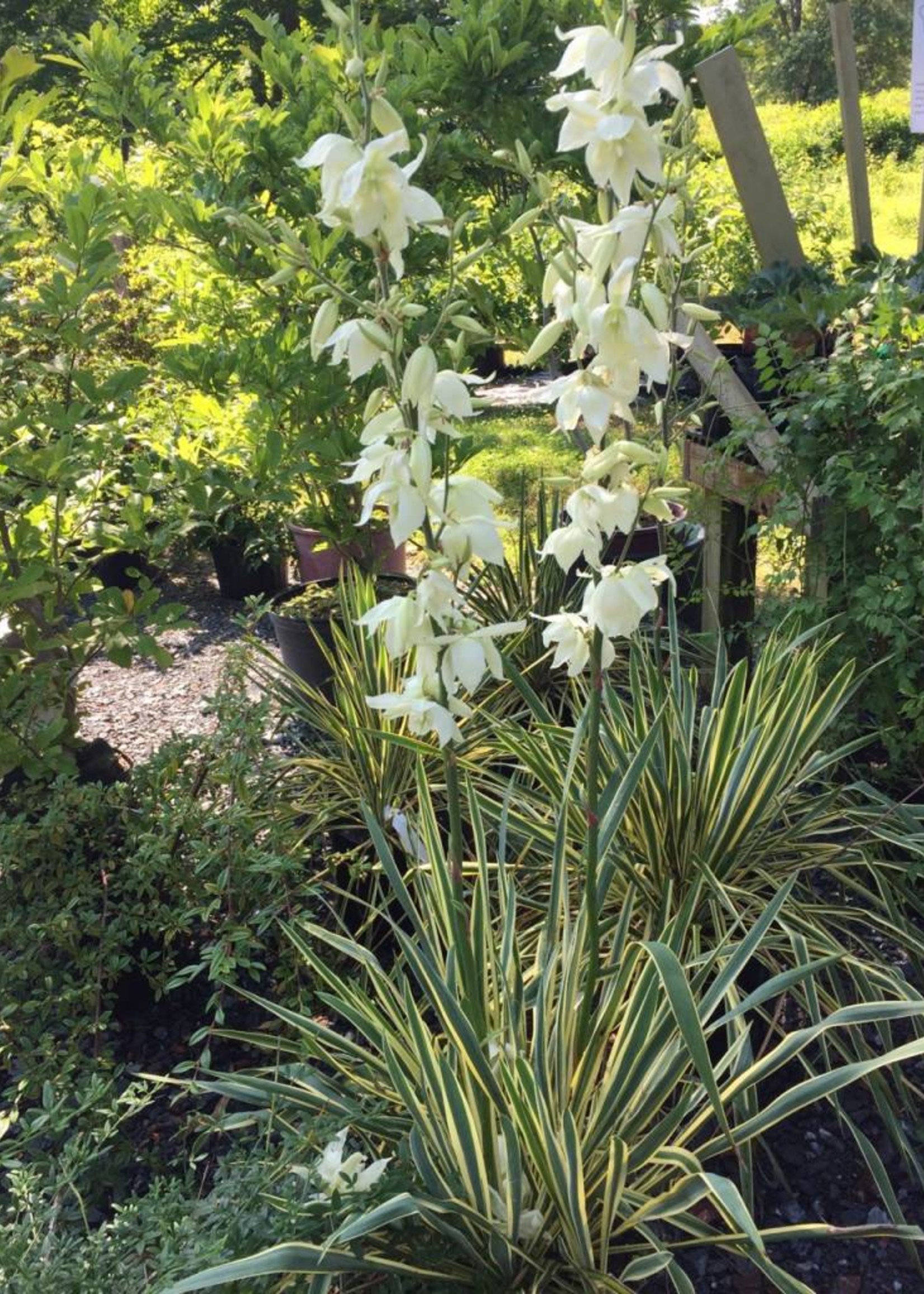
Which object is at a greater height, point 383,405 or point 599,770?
point 383,405

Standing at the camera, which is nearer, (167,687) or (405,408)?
(405,408)

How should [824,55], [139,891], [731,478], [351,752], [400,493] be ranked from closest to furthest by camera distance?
[400,493] < [139,891] < [351,752] < [731,478] < [824,55]

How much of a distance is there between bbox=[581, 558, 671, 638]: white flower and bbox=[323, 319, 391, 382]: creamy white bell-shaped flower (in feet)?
1.13

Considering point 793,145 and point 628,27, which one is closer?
point 628,27

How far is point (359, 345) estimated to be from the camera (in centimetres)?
112

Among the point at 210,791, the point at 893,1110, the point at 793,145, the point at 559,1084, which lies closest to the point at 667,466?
the point at 559,1084

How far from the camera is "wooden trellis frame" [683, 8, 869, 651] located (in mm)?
2488

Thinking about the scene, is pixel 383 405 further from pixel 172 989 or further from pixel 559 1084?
pixel 172 989

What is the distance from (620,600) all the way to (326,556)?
3152mm

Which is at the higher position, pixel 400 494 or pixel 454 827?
pixel 400 494

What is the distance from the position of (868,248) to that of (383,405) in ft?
6.93

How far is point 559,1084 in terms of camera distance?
1456 millimetres

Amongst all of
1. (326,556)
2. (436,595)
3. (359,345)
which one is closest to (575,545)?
(436,595)

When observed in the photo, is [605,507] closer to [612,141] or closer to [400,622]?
[400,622]
